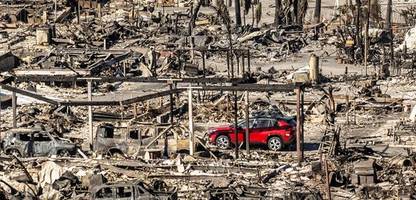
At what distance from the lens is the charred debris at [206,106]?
27625 mm

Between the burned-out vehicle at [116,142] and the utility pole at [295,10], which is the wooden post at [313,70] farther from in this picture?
the utility pole at [295,10]

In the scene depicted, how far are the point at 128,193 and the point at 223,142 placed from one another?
7853 mm

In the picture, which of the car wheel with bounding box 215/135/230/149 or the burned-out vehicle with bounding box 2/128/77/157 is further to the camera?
the car wheel with bounding box 215/135/230/149

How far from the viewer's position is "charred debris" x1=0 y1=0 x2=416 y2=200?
90.6 ft

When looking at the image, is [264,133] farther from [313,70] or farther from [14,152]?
[313,70]

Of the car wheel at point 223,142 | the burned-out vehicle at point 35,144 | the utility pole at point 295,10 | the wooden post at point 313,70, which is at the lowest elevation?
the car wheel at point 223,142

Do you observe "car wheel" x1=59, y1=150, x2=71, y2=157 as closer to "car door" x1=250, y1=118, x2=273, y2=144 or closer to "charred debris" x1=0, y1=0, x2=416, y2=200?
"charred debris" x1=0, y1=0, x2=416, y2=200

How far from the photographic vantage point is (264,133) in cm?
3200

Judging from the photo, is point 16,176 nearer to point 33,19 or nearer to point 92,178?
point 92,178

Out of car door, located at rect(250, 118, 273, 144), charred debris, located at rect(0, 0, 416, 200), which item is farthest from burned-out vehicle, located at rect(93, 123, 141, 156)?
car door, located at rect(250, 118, 273, 144)

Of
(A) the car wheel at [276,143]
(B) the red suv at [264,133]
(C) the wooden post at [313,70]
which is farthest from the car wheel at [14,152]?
(C) the wooden post at [313,70]

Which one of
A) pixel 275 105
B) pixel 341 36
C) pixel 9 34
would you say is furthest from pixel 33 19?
pixel 275 105

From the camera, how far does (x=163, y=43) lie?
174ft

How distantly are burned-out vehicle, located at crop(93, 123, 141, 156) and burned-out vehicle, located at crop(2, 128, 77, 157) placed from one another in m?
0.69
